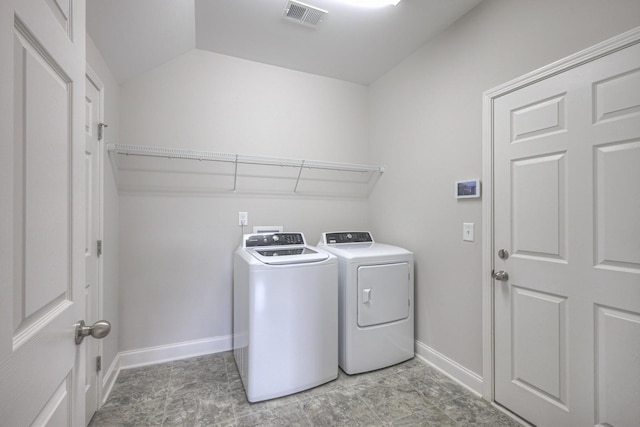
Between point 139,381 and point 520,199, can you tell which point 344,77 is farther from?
point 139,381

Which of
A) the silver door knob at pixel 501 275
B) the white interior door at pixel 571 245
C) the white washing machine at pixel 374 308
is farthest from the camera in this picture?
the white washing machine at pixel 374 308

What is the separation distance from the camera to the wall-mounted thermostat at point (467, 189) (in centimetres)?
192

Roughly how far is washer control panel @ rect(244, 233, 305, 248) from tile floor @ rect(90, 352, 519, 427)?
1.00m

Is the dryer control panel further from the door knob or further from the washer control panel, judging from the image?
the door knob

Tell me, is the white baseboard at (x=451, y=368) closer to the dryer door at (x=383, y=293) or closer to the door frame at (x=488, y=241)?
the door frame at (x=488, y=241)

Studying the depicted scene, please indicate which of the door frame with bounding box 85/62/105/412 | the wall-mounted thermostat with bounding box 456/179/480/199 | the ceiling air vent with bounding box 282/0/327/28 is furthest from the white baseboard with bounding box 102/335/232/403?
the ceiling air vent with bounding box 282/0/327/28

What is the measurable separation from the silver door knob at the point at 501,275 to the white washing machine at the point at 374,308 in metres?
0.65

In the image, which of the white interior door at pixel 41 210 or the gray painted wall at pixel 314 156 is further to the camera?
the gray painted wall at pixel 314 156

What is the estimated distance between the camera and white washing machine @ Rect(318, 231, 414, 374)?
2.13 metres

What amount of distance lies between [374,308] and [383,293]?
0.44ft

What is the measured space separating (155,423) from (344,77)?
319 centimetres

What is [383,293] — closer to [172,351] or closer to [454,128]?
[454,128]

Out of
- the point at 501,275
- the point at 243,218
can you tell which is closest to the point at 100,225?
the point at 243,218

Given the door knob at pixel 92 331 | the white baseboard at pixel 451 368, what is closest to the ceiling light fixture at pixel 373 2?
the door knob at pixel 92 331
